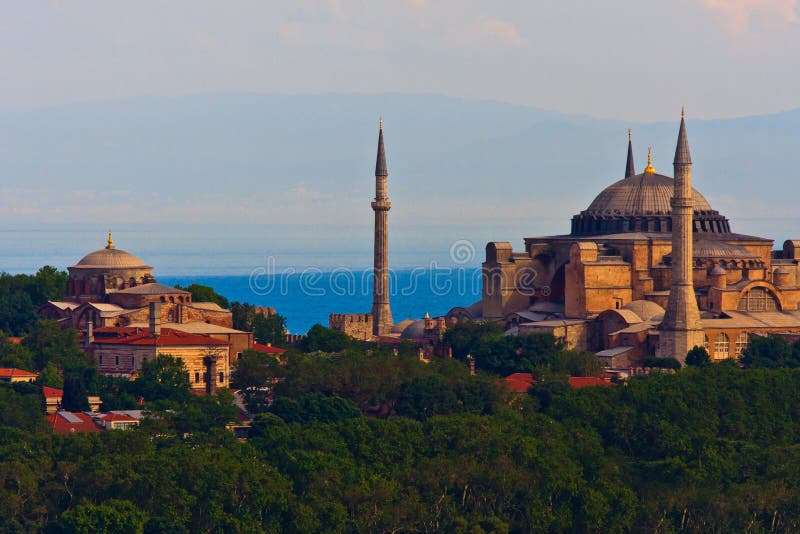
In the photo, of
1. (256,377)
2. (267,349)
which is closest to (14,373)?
(256,377)

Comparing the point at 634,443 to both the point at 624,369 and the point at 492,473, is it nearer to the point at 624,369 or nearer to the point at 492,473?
the point at 492,473

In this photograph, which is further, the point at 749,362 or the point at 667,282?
the point at 667,282

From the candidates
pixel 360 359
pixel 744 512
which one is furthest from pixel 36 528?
pixel 360 359

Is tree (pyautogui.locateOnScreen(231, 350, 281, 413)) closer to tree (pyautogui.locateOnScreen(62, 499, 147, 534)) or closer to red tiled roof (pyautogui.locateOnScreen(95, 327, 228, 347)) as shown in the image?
red tiled roof (pyautogui.locateOnScreen(95, 327, 228, 347))

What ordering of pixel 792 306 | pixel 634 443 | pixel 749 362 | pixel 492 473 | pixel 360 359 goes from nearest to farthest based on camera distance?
pixel 492 473, pixel 634 443, pixel 360 359, pixel 749 362, pixel 792 306

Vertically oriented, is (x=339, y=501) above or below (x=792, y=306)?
below

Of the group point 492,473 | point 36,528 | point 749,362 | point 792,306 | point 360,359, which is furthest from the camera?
point 792,306
